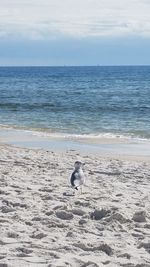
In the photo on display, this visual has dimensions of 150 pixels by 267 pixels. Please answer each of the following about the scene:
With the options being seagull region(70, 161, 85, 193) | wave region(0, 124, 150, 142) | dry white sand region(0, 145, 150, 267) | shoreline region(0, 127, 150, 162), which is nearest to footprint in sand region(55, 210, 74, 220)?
dry white sand region(0, 145, 150, 267)

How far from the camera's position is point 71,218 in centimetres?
777

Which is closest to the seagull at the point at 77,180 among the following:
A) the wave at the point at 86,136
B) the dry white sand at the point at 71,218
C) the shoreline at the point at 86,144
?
the dry white sand at the point at 71,218

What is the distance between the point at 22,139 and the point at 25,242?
1349 cm

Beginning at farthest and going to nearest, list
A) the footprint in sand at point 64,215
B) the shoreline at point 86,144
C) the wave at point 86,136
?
the wave at point 86,136, the shoreline at point 86,144, the footprint in sand at point 64,215

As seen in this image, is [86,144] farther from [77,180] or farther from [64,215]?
[64,215]

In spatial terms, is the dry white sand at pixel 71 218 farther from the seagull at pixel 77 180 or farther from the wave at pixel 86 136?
the wave at pixel 86 136

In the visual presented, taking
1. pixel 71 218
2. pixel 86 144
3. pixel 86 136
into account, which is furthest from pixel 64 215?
pixel 86 136

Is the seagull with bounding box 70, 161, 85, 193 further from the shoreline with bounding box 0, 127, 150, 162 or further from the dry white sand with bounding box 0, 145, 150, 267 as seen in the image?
the shoreline with bounding box 0, 127, 150, 162

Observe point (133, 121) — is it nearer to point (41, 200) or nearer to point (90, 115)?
point (90, 115)

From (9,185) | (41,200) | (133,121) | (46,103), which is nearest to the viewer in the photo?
(41,200)

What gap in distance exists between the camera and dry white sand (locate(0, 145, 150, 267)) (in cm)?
608

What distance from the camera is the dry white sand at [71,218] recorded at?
19.9 feet

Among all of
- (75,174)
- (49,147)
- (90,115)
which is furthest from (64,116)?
(75,174)

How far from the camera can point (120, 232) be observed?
716 centimetres
